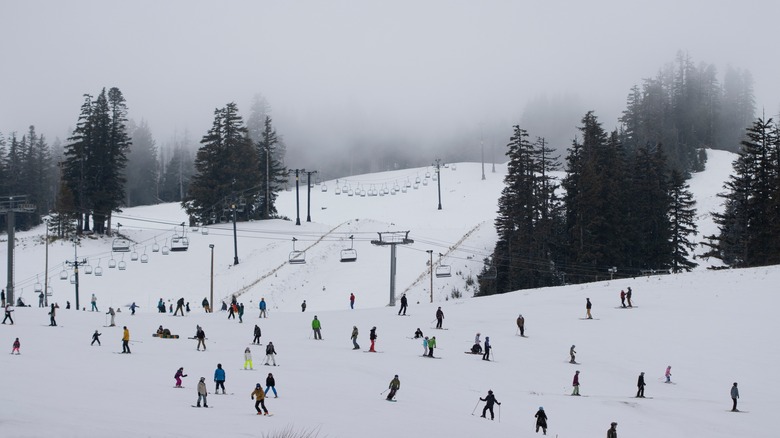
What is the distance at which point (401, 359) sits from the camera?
126 feet

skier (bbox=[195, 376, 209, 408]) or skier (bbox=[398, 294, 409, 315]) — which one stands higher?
skier (bbox=[398, 294, 409, 315])

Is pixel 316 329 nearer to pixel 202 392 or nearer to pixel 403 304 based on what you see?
pixel 403 304

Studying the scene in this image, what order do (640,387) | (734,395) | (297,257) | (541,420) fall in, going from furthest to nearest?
(297,257) < (640,387) < (734,395) < (541,420)

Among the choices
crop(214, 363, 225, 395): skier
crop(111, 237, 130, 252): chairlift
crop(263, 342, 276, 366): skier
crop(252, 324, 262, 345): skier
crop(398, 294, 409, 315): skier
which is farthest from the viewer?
crop(111, 237, 130, 252): chairlift

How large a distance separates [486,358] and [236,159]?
198 ft

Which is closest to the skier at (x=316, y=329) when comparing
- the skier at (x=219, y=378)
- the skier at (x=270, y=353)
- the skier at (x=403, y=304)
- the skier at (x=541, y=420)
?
the skier at (x=270, y=353)

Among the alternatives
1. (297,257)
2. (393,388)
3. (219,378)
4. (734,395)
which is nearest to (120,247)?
(297,257)

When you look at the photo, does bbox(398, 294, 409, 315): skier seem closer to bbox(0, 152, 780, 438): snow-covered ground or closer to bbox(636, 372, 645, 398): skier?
bbox(0, 152, 780, 438): snow-covered ground

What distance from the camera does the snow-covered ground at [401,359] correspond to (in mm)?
26172

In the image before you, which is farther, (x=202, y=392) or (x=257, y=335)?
(x=257, y=335)

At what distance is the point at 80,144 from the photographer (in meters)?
91.2

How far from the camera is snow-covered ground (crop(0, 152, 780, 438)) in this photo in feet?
85.9

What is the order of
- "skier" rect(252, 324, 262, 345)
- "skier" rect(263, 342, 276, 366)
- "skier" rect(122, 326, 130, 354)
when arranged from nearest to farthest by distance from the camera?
1. "skier" rect(263, 342, 276, 366)
2. "skier" rect(122, 326, 130, 354)
3. "skier" rect(252, 324, 262, 345)

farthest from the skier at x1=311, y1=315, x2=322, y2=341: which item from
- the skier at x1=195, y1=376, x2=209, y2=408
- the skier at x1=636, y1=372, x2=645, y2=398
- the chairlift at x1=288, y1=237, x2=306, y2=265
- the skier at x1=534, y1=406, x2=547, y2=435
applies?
the chairlift at x1=288, y1=237, x2=306, y2=265
